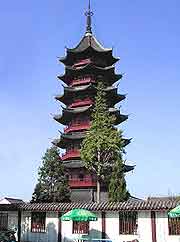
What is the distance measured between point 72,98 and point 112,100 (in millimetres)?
4394

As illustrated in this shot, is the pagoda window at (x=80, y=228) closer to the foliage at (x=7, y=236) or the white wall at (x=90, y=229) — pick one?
the white wall at (x=90, y=229)

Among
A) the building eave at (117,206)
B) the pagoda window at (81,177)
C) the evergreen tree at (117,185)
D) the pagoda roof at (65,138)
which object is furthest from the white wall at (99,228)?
the pagoda roof at (65,138)

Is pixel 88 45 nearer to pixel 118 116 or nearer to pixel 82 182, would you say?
pixel 118 116

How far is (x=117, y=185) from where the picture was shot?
108ft

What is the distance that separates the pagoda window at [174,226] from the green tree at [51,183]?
15193 millimetres

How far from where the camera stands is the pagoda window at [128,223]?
972 inches

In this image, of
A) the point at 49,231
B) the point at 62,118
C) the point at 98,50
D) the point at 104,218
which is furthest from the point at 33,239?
the point at 98,50

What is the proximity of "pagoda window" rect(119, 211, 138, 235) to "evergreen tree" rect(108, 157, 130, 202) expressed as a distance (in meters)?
7.13

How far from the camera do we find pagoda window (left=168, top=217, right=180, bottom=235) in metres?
23.8

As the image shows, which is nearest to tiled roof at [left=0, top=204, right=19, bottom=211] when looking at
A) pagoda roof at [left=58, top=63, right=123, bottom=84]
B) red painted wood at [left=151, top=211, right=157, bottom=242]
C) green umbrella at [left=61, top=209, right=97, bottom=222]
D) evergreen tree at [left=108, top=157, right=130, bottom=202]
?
green umbrella at [left=61, top=209, right=97, bottom=222]

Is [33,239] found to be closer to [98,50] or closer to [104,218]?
[104,218]

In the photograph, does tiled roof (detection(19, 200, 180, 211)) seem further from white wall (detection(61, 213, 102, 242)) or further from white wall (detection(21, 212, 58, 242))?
white wall (detection(61, 213, 102, 242))

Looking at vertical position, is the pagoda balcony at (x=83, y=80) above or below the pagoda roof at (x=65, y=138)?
above

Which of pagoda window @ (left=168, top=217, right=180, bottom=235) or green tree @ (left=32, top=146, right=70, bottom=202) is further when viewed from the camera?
green tree @ (left=32, top=146, right=70, bottom=202)
